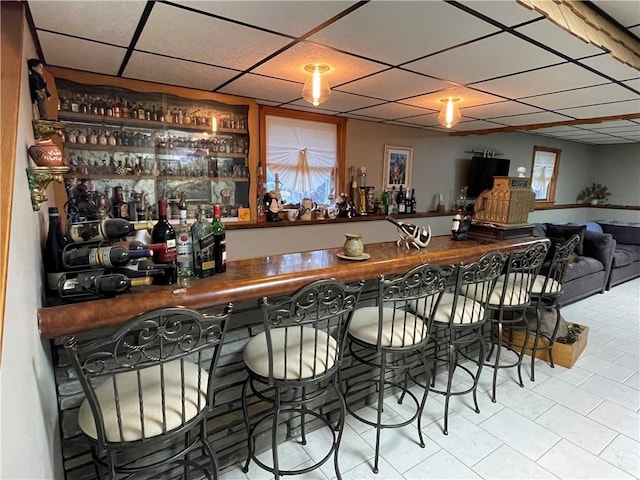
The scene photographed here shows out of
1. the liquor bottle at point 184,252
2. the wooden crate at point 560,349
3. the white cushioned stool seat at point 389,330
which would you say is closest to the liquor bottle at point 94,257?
the liquor bottle at point 184,252

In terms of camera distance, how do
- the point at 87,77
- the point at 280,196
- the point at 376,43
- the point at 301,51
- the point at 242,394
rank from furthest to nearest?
the point at 280,196 < the point at 87,77 < the point at 301,51 < the point at 376,43 < the point at 242,394

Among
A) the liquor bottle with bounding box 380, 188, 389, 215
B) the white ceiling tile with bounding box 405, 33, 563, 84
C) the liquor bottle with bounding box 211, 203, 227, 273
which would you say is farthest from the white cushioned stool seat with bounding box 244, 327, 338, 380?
the liquor bottle with bounding box 380, 188, 389, 215

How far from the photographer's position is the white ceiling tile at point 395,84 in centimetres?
258

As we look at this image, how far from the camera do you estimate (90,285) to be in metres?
1.32

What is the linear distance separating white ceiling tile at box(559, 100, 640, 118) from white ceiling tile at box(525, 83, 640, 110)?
0.17 metres

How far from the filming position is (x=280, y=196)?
13.7 ft

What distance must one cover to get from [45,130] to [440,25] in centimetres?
182

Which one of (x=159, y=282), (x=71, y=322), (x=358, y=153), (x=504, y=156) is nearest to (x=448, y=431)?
(x=159, y=282)

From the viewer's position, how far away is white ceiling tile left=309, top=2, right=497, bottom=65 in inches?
63.7

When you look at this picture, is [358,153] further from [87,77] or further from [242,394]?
[242,394]

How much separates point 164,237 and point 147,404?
652 millimetres

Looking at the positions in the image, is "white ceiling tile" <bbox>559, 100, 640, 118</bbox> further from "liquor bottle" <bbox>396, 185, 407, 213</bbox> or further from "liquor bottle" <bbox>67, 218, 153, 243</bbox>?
"liquor bottle" <bbox>67, 218, 153, 243</bbox>

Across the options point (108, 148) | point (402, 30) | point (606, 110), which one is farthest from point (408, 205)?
point (108, 148)

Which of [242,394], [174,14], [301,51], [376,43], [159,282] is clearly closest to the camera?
[159,282]
